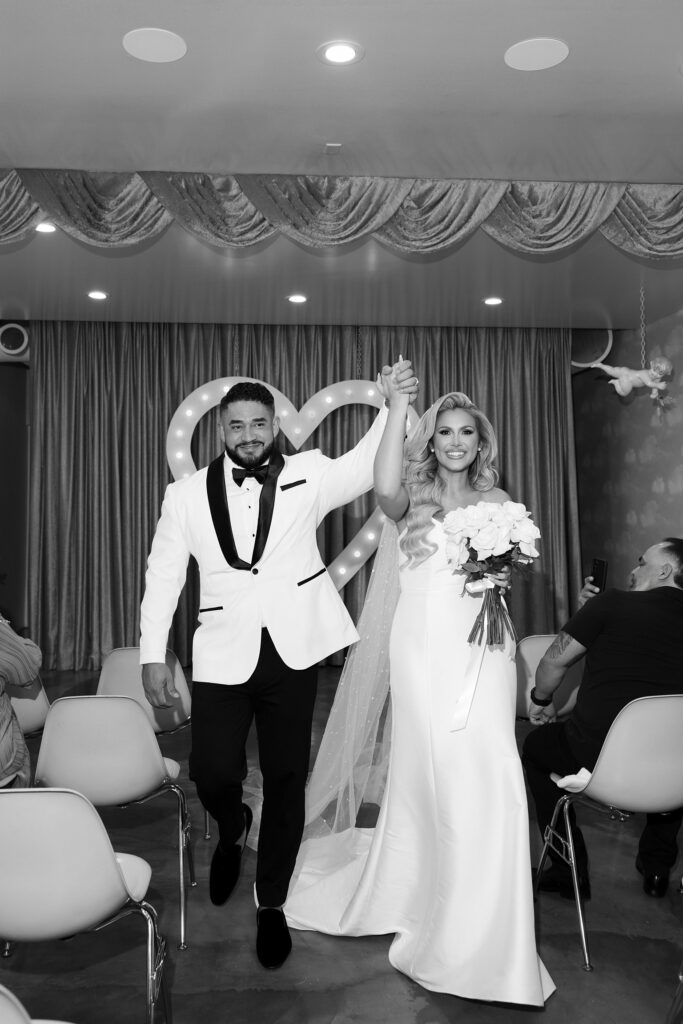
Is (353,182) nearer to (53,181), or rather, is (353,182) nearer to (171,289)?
(53,181)

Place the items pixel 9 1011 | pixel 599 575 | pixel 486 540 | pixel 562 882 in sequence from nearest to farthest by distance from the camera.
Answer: pixel 9 1011
pixel 486 540
pixel 562 882
pixel 599 575

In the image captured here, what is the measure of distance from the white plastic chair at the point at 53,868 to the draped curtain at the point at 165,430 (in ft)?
21.0

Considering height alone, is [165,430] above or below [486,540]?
above

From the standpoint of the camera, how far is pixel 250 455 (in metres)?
3.28

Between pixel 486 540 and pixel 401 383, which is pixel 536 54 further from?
pixel 486 540

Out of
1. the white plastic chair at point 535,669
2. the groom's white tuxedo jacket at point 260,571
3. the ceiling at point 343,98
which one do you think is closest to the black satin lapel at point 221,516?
the groom's white tuxedo jacket at point 260,571

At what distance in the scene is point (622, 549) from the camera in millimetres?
9141

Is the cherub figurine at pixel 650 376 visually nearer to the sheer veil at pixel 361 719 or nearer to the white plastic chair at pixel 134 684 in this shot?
the sheer veil at pixel 361 719

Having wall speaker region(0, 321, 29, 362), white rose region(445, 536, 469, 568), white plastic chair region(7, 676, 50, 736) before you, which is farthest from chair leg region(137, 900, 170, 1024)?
wall speaker region(0, 321, 29, 362)

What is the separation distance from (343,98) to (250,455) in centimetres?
198

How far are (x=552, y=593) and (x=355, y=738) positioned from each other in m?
5.48

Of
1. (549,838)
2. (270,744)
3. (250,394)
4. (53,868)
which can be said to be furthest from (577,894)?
(250,394)

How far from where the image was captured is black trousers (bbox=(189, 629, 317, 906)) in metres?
3.20

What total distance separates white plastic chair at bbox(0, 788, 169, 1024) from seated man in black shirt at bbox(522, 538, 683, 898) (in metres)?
1.90
